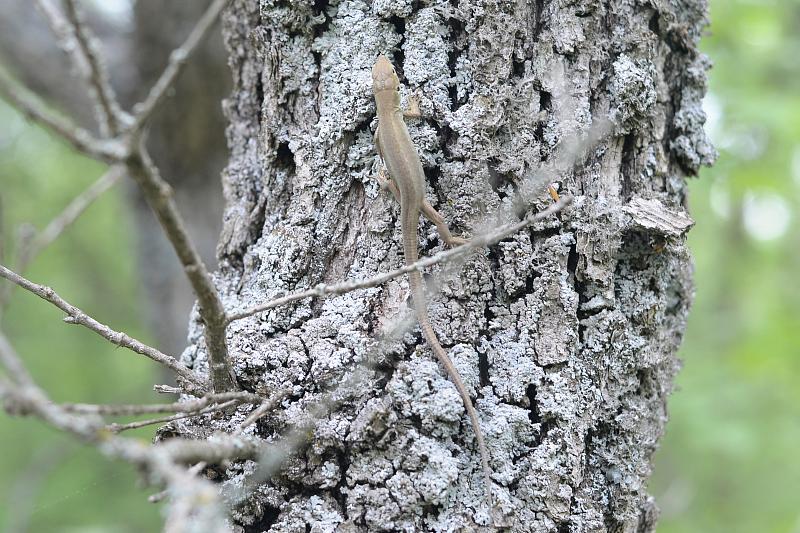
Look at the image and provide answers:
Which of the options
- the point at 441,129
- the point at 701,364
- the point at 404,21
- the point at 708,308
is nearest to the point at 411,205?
the point at 441,129

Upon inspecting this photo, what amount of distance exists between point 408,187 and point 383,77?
0.39 metres

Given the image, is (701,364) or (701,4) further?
(701,364)

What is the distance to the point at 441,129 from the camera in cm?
188

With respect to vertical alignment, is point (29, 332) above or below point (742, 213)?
below

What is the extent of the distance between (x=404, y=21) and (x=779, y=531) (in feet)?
24.3

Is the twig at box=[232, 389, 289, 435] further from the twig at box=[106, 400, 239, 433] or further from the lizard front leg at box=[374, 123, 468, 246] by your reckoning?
the lizard front leg at box=[374, 123, 468, 246]

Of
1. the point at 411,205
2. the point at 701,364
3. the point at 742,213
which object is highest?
the point at 742,213

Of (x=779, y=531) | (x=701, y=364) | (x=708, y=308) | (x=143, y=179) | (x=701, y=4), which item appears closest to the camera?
(x=143, y=179)

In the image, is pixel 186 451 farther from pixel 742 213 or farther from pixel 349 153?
pixel 742 213

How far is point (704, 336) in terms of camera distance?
1007 cm

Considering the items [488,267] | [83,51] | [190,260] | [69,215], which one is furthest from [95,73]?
[488,267]

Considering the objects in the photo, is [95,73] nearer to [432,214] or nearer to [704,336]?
[432,214]

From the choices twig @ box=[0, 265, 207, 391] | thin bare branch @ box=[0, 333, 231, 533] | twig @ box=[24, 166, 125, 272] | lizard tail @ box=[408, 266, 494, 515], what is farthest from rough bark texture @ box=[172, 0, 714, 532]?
twig @ box=[24, 166, 125, 272]

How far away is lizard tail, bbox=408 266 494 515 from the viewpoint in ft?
5.62
